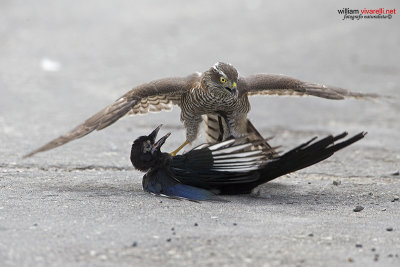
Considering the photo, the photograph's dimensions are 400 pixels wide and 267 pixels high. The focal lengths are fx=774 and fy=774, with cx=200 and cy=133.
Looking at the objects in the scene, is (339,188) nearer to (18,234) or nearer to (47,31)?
(18,234)

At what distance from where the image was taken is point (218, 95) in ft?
27.6

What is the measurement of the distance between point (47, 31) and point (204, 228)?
13200mm

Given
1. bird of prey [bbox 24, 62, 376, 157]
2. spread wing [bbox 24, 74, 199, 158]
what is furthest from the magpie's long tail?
spread wing [bbox 24, 74, 199, 158]

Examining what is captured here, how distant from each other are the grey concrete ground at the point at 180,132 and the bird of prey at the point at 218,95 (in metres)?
0.84

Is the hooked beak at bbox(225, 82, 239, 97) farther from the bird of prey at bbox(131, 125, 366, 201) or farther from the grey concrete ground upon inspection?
the bird of prey at bbox(131, 125, 366, 201)

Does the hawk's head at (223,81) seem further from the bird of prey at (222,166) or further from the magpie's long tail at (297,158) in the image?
the magpie's long tail at (297,158)

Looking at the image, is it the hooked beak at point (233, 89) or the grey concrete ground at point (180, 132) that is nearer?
the grey concrete ground at point (180, 132)

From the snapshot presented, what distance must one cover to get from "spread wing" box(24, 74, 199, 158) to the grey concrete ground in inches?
21.6

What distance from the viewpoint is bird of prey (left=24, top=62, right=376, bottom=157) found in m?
8.34

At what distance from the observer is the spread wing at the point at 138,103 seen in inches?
278

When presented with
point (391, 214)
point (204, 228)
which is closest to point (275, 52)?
point (391, 214)

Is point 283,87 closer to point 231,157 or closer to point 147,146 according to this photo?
point 231,157

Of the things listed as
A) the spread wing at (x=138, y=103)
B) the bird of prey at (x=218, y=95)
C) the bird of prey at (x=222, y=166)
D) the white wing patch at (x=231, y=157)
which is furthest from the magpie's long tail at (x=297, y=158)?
the spread wing at (x=138, y=103)

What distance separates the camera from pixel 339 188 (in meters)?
8.03
